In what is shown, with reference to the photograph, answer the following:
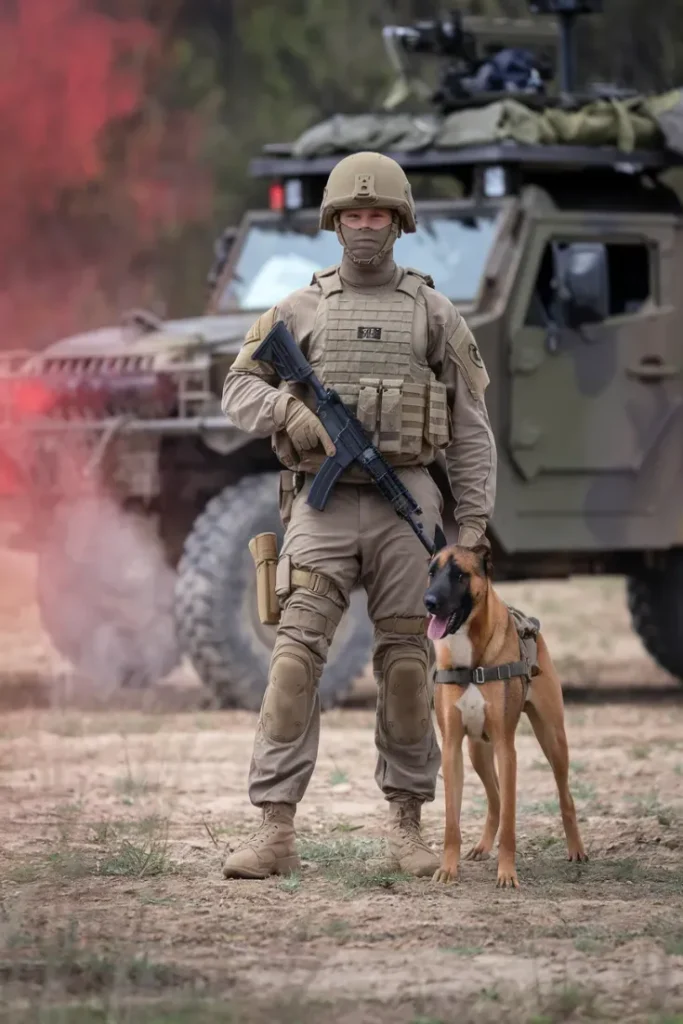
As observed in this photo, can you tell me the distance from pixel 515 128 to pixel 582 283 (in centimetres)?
78

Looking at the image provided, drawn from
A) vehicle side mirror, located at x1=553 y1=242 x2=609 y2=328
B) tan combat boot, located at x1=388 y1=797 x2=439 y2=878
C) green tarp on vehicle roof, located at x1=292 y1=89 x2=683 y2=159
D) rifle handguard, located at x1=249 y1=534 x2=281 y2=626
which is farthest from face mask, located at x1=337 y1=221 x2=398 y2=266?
green tarp on vehicle roof, located at x1=292 y1=89 x2=683 y2=159

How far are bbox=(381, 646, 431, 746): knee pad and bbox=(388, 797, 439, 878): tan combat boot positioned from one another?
0.59 ft

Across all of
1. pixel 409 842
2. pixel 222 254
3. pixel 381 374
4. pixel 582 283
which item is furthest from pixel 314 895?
pixel 222 254

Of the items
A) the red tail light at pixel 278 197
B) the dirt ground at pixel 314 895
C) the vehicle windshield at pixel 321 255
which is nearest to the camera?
the dirt ground at pixel 314 895

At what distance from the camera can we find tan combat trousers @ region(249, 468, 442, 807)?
5820 millimetres

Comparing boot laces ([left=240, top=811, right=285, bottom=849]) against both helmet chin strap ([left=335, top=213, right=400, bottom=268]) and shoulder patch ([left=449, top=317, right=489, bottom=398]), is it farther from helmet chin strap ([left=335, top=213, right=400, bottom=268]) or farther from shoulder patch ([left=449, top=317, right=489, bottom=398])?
helmet chin strap ([left=335, top=213, right=400, bottom=268])

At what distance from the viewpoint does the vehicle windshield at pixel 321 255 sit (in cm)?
981

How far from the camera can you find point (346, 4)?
712 inches

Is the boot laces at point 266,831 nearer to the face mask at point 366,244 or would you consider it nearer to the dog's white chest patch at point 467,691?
the dog's white chest patch at point 467,691

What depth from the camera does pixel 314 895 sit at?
18.1ft

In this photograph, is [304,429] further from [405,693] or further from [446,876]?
[446,876]

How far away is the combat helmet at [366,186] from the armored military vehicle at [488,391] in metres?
3.48

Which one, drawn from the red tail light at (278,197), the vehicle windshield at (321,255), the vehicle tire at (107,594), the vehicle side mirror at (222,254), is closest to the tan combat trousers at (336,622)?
the vehicle windshield at (321,255)

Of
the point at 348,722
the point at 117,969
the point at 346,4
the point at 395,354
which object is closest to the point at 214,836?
the point at 395,354
